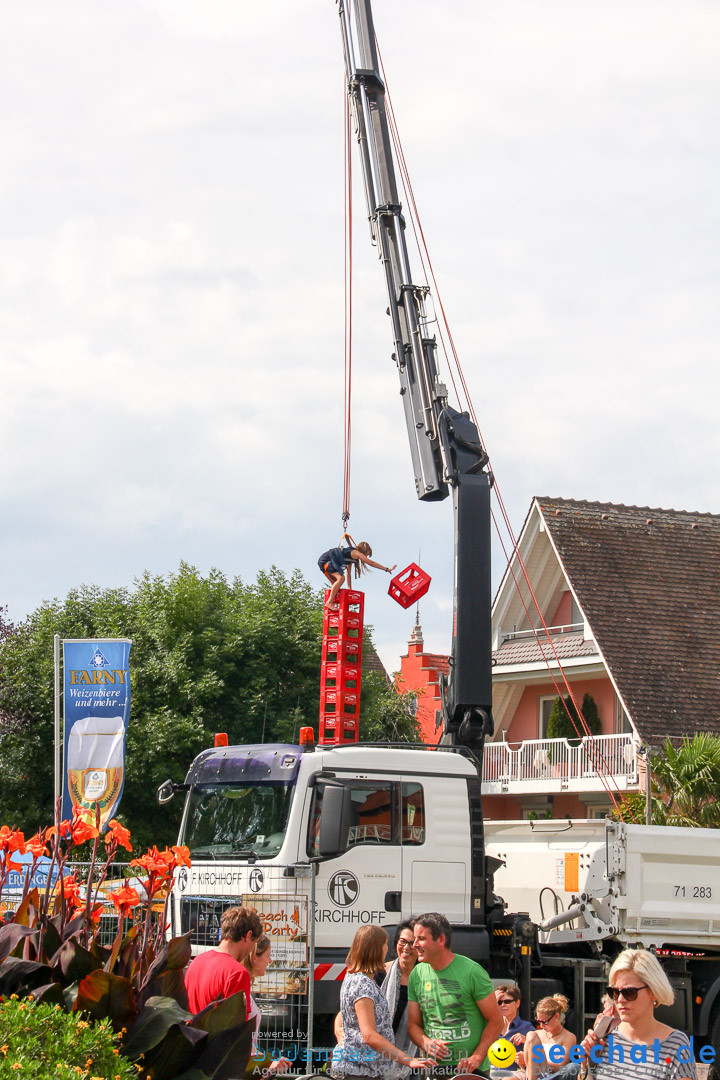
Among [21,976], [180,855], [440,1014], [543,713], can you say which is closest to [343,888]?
[440,1014]

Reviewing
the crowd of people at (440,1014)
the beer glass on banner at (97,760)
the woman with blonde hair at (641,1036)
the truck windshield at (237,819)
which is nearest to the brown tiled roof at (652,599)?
the beer glass on banner at (97,760)

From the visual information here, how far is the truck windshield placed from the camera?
11.0 meters

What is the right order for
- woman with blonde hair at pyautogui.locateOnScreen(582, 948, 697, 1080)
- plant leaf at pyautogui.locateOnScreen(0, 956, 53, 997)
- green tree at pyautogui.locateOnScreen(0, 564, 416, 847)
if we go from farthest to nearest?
green tree at pyautogui.locateOnScreen(0, 564, 416, 847) < woman with blonde hair at pyautogui.locateOnScreen(582, 948, 697, 1080) < plant leaf at pyautogui.locateOnScreen(0, 956, 53, 997)

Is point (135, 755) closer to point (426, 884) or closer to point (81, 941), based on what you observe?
point (426, 884)

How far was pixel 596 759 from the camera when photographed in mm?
27781

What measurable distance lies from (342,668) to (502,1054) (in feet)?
21.0

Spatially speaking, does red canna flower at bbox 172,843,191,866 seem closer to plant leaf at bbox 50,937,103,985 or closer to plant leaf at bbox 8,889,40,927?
plant leaf at bbox 8,889,40,927

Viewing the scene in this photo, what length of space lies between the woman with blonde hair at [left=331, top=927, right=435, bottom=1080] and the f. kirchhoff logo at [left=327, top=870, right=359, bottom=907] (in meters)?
3.60

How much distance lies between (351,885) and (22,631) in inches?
828

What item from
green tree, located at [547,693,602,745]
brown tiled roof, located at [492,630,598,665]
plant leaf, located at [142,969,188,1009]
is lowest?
plant leaf, located at [142,969,188,1009]

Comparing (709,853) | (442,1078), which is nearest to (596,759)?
(709,853)

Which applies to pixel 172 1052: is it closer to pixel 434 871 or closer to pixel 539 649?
pixel 434 871

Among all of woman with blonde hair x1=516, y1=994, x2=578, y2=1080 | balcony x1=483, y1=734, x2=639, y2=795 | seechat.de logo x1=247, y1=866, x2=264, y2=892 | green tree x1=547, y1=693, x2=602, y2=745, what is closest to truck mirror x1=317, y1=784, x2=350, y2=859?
seechat.de logo x1=247, y1=866, x2=264, y2=892

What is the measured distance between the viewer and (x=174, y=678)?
27797 millimetres
